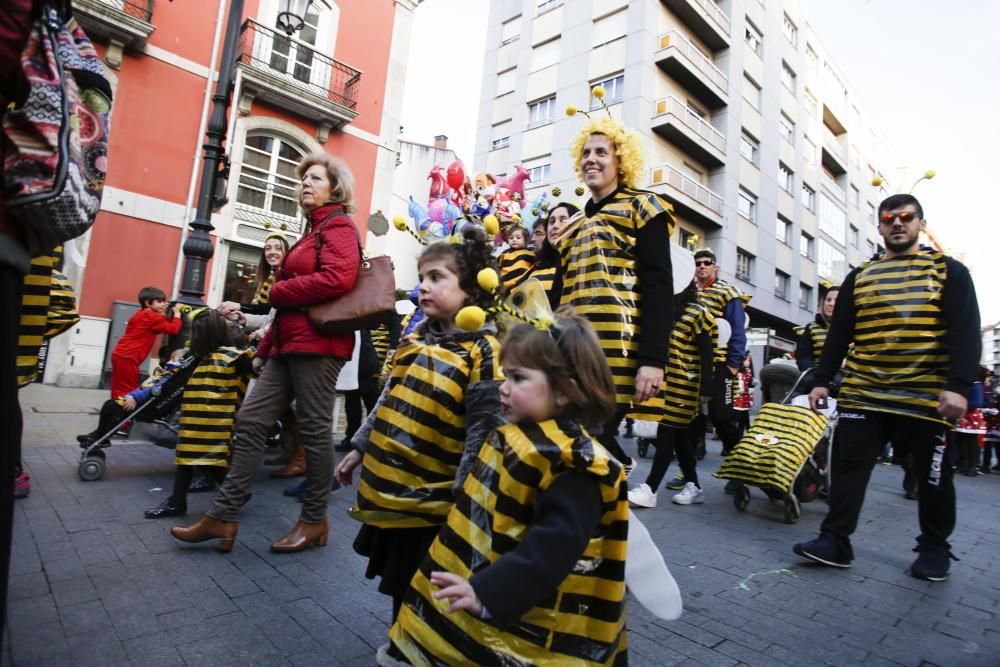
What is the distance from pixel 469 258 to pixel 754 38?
29.2 meters

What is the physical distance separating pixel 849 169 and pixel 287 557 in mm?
39185

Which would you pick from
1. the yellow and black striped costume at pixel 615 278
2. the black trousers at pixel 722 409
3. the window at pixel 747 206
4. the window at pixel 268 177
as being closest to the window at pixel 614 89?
the window at pixel 747 206

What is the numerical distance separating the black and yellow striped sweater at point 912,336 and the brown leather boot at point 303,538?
309 cm

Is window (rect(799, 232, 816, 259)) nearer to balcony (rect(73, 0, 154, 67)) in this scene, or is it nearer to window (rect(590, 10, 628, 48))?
window (rect(590, 10, 628, 48))

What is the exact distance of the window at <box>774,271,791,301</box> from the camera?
26641 mm

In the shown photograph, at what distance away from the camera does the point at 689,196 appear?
70.7 ft

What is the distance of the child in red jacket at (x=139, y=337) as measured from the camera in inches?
243

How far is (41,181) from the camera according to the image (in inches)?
54.0

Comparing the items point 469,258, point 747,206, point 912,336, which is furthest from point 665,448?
point 747,206

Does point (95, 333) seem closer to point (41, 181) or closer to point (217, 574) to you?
point (217, 574)

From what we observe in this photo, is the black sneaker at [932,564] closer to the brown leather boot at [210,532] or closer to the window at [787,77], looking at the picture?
the brown leather boot at [210,532]

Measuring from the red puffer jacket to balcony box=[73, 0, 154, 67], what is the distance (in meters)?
11.3

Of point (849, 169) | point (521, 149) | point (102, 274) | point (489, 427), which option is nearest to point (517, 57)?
point (521, 149)

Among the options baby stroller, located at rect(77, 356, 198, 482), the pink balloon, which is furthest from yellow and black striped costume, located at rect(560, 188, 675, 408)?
the pink balloon
